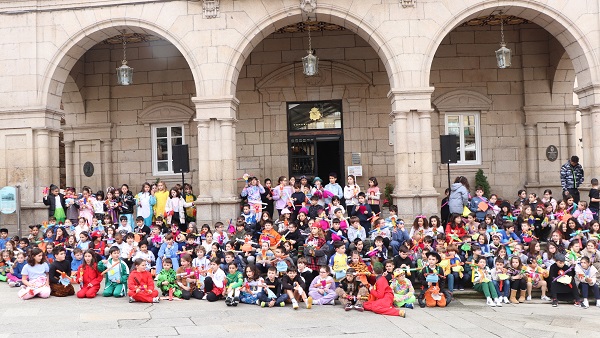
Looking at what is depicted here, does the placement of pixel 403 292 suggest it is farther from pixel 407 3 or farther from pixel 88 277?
pixel 407 3

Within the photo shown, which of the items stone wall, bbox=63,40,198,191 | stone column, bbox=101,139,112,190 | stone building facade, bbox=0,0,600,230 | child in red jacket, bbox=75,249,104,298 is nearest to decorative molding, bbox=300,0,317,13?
stone building facade, bbox=0,0,600,230

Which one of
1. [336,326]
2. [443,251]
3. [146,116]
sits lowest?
[336,326]

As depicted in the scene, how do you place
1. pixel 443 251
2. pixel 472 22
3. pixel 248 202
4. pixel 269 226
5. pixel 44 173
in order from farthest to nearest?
1. pixel 472 22
2. pixel 44 173
3. pixel 248 202
4. pixel 269 226
5. pixel 443 251

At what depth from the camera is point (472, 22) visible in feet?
54.3

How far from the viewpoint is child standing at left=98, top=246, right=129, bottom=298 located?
34.8ft

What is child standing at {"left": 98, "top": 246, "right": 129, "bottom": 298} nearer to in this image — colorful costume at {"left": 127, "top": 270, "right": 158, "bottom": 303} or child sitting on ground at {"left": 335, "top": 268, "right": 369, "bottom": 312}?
colorful costume at {"left": 127, "top": 270, "right": 158, "bottom": 303}

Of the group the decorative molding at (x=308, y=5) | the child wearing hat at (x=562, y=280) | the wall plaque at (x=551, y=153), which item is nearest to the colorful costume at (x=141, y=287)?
the child wearing hat at (x=562, y=280)

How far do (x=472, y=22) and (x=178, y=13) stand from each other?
784 cm

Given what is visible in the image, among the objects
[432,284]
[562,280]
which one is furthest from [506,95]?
[432,284]

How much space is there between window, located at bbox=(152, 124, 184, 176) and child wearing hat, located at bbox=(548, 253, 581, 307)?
35.5ft

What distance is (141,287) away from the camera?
400 inches

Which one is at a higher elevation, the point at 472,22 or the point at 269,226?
the point at 472,22

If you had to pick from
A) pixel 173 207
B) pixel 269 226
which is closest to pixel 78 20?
pixel 173 207

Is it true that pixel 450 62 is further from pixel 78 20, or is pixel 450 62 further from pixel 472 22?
pixel 78 20
